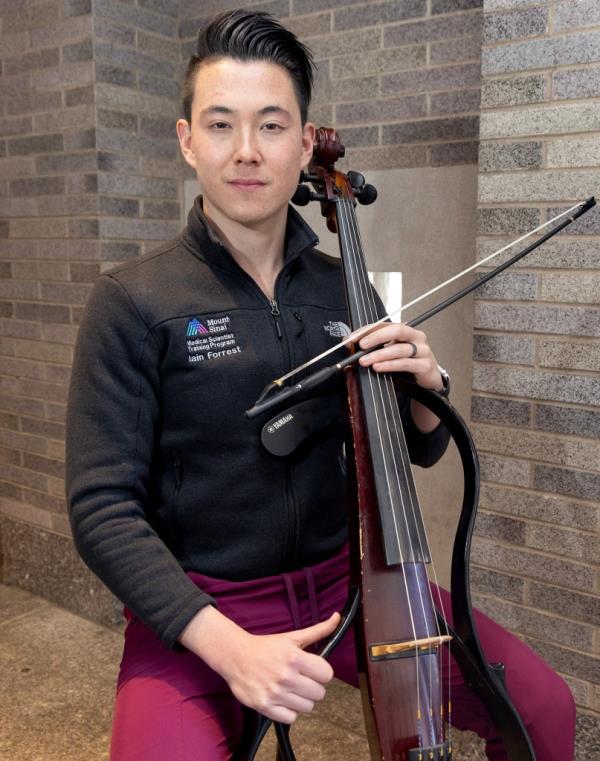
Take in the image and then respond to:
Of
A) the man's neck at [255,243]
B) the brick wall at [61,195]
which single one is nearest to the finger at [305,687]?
the man's neck at [255,243]

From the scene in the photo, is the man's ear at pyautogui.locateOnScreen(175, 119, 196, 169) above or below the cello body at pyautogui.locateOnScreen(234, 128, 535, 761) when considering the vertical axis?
above

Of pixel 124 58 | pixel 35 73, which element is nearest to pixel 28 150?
pixel 35 73

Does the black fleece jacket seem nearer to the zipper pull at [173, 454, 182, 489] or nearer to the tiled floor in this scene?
the zipper pull at [173, 454, 182, 489]

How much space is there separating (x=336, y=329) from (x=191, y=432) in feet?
1.11

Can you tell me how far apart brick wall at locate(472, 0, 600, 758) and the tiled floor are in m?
0.49

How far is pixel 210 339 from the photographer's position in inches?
52.5

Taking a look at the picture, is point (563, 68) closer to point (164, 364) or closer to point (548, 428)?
point (548, 428)

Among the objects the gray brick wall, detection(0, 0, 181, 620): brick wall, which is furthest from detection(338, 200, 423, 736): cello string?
detection(0, 0, 181, 620): brick wall

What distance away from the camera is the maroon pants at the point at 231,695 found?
116cm

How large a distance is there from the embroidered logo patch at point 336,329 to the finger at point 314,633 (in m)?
0.56

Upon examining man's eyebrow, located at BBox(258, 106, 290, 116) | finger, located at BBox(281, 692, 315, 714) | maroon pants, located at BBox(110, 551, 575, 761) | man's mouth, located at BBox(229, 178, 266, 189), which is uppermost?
man's eyebrow, located at BBox(258, 106, 290, 116)

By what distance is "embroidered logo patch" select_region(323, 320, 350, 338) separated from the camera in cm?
147

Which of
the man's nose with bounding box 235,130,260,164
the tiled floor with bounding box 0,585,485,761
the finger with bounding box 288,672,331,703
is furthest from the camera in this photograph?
the tiled floor with bounding box 0,585,485,761

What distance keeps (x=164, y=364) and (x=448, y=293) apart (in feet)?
3.83
